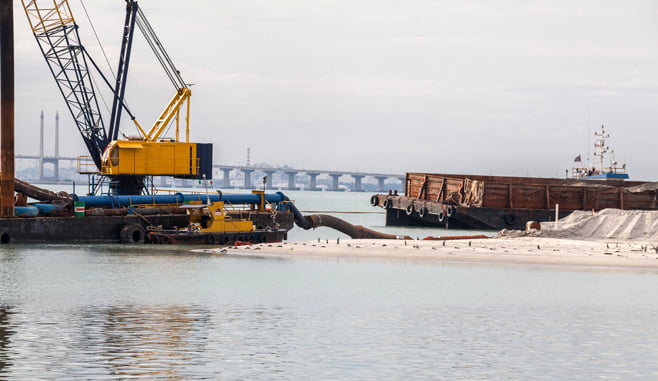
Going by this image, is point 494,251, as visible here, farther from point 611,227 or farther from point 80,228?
point 80,228

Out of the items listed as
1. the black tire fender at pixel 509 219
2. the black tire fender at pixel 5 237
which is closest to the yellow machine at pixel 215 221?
the black tire fender at pixel 5 237

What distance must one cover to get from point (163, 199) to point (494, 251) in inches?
756

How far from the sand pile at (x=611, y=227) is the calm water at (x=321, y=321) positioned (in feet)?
31.2

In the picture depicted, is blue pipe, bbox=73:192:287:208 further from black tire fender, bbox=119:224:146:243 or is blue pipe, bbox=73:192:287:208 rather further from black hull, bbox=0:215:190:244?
black tire fender, bbox=119:224:146:243

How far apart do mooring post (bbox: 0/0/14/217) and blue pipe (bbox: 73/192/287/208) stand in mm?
3890

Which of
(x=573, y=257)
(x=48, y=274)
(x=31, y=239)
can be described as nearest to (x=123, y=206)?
(x=31, y=239)

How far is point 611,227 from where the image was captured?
4603 centimetres

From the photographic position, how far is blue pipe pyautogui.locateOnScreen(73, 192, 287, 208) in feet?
160

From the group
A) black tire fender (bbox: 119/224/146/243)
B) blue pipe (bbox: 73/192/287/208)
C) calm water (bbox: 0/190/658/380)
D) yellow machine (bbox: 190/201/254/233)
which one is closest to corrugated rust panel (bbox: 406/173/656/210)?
blue pipe (bbox: 73/192/287/208)

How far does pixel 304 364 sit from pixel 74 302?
1019 centimetres

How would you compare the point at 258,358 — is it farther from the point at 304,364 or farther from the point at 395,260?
the point at 395,260

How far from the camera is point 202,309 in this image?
25.3m

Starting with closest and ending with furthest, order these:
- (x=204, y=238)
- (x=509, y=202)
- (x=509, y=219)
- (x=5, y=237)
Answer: (x=5, y=237)
(x=204, y=238)
(x=509, y=219)
(x=509, y=202)

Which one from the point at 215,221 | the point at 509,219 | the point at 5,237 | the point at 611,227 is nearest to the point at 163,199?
the point at 215,221
